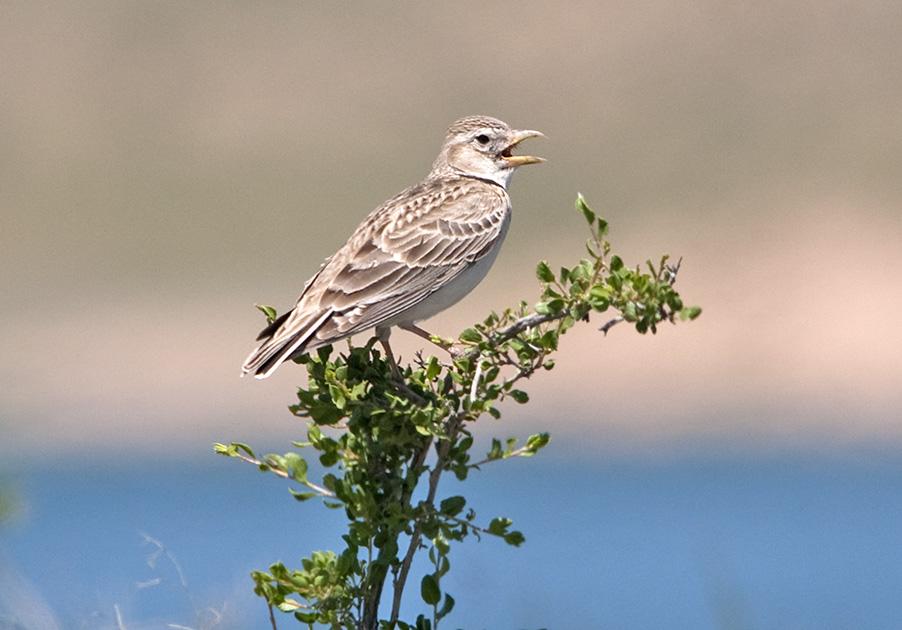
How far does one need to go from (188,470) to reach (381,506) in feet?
75.1

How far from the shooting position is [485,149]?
934 centimetres

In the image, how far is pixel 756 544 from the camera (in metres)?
17.8

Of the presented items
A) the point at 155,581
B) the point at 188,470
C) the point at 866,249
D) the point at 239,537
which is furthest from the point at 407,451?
the point at 866,249

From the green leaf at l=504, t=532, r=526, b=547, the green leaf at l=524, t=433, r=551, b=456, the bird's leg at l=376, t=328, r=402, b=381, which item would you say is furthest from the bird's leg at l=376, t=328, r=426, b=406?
the green leaf at l=504, t=532, r=526, b=547

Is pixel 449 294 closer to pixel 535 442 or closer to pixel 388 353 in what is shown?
pixel 388 353

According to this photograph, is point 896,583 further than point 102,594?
Yes

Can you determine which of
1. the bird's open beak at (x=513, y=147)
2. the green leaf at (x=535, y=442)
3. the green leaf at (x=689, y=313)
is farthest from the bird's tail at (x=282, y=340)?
the bird's open beak at (x=513, y=147)

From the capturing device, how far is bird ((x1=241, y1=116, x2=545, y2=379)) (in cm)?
706

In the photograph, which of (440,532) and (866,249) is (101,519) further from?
(866,249)

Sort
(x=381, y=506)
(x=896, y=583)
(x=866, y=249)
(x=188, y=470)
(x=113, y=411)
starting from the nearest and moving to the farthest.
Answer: (x=381, y=506) → (x=896, y=583) → (x=188, y=470) → (x=113, y=411) → (x=866, y=249)

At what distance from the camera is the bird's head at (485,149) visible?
931cm

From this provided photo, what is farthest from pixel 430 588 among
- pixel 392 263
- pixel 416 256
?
pixel 416 256

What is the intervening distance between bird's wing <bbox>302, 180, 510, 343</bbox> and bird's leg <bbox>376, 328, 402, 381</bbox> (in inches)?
2.4

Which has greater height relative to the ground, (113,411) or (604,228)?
(113,411)
